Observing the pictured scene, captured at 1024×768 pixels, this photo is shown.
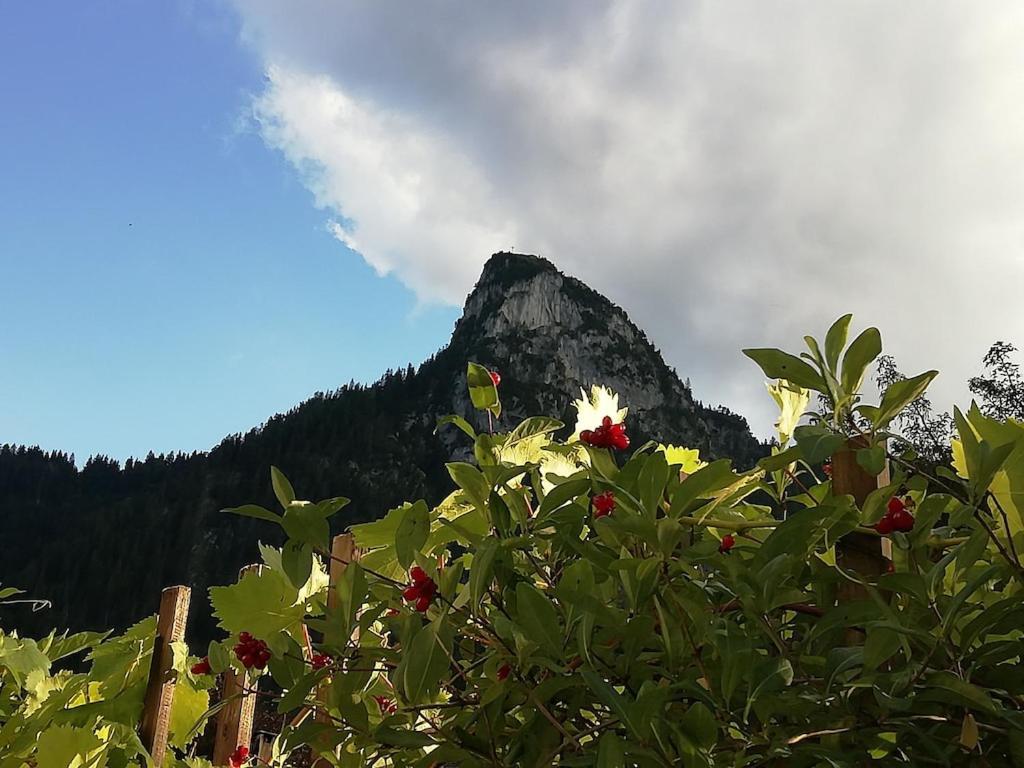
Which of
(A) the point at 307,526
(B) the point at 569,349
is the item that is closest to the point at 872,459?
(A) the point at 307,526

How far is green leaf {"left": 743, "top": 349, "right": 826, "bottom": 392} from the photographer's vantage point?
2.44ft

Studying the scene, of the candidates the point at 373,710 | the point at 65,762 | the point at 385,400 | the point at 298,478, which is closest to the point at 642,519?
the point at 373,710

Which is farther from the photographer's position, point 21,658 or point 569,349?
point 569,349

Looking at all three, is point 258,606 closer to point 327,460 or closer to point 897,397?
point 897,397

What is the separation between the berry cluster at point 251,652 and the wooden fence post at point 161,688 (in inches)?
42.8

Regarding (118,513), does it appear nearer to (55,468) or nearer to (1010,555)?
(55,468)

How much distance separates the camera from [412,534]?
0.80 m

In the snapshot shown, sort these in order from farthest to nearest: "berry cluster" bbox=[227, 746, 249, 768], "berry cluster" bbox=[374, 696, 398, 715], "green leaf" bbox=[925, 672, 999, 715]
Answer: "berry cluster" bbox=[227, 746, 249, 768] < "berry cluster" bbox=[374, 696, 398, 715] < "green leaf" bbox=[925, 672, 999, 715]

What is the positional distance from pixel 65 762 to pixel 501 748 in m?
1.05

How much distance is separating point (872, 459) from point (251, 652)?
720 mm

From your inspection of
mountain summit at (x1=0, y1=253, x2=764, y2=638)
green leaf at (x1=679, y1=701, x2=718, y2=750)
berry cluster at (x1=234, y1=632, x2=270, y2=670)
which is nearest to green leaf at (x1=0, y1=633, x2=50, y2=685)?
berry cluster at (x1=234, y1=632, x2=270, y2=670)

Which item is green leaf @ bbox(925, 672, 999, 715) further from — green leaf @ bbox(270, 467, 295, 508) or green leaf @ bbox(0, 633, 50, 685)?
green leaf @ bbox(0, 633, 50, 685)

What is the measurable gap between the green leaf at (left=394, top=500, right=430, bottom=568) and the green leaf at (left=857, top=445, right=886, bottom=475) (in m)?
0.41

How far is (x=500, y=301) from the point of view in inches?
3474
